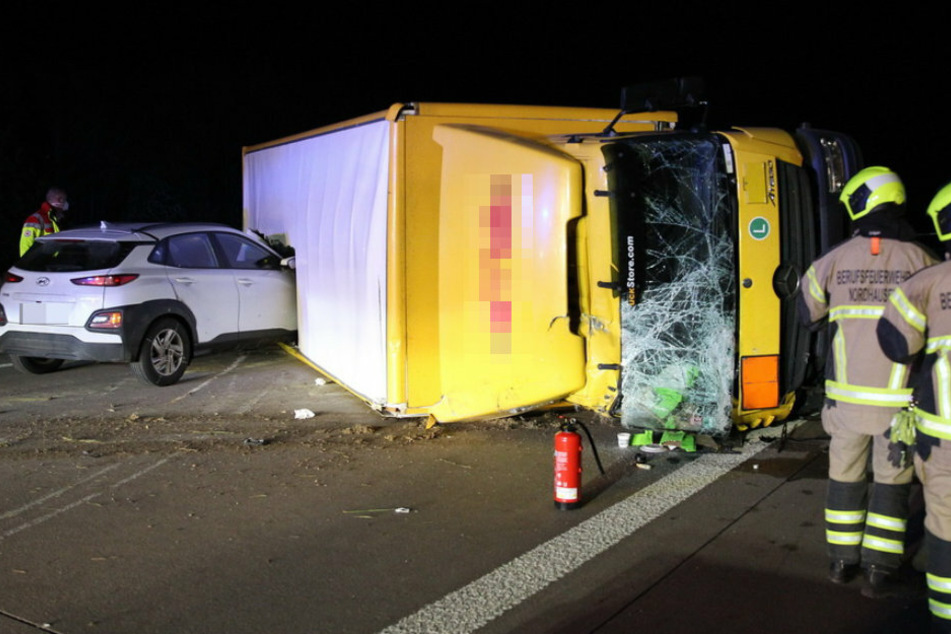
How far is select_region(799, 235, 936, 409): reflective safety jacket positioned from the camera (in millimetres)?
4105

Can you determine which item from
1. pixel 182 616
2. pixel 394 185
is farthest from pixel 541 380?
pixel 182 616

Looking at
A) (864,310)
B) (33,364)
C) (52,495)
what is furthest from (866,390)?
(33,364)

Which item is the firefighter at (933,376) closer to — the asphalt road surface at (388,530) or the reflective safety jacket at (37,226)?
the asphalt road surface at (388,530)

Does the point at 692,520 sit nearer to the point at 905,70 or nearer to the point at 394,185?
the point at 394,185

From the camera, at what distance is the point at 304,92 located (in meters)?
30.9

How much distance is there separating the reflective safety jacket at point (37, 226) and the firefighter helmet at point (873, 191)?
869 centimetres

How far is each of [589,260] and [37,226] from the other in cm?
690

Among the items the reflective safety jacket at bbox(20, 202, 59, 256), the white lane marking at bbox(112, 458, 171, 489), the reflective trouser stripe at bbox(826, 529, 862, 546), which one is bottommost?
the white lane marking at bbox(112, 458, 171, 489)

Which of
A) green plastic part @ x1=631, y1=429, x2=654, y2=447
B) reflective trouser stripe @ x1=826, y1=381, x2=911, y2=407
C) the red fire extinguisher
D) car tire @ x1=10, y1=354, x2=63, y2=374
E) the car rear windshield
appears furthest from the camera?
car tire @ x1=10, y1=354, x2=63, y2=374

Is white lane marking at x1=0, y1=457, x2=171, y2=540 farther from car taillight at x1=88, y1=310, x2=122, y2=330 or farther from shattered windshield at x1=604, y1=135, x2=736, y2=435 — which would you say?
shattered windshield at x1=604, y1=135, x2=736, y2=435

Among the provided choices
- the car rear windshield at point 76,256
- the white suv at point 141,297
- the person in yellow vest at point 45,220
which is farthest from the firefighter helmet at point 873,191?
the person in yellow vest at point 45,220

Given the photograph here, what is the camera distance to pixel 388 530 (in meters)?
5.03

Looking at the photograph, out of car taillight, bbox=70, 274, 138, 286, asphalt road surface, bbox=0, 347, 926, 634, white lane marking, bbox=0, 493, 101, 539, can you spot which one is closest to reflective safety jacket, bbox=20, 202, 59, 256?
car taillight, bbox=70, 274, 138, 286

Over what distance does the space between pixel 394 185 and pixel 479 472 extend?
2052 mm
